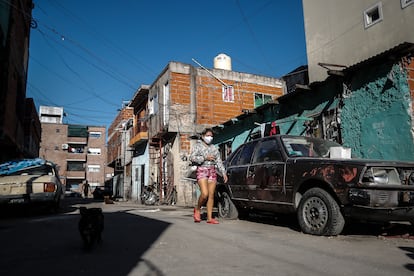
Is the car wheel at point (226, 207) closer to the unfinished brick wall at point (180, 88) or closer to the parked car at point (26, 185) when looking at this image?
the parked car at point (26, 185)

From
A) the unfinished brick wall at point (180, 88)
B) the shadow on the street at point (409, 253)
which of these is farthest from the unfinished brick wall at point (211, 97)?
the shadow on the street at point (409, 253)

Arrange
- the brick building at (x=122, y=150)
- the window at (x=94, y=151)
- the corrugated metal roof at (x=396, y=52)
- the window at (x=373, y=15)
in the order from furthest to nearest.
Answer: the window at (x=94, y=151) → the brick building at (x=122, y=150) → the window at (x=373, y=15) → the corrugated metal roof at (x=396, y=52)

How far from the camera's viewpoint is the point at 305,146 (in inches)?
242

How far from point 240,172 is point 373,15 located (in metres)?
10.1

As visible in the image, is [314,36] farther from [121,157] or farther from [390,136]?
[121,157]

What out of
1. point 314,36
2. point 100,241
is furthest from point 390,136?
point 314,36

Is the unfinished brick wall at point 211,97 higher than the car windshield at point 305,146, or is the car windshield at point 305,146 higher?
the unfinished brick wall at point 211,97

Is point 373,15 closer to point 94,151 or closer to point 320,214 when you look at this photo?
point 320,214

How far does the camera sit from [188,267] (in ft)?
10.6

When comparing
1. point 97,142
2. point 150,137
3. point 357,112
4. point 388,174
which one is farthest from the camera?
point 97,142

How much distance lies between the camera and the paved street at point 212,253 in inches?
125

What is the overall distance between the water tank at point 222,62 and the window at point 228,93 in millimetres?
1649

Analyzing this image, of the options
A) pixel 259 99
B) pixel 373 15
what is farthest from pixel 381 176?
pixel 259 99

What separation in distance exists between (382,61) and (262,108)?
5.23 meters
